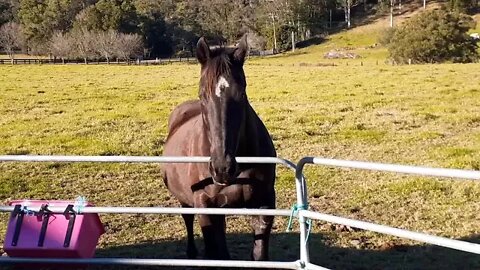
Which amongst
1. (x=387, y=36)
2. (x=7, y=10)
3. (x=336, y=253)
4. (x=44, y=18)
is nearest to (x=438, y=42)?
(x=387, y=36)

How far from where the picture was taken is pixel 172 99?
19.6 meters

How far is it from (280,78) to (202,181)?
864 inches

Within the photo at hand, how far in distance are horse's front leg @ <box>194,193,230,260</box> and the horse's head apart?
0.79 m

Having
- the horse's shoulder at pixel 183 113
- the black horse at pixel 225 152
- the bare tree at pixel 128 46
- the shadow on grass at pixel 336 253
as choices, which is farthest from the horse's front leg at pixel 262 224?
the bare tree at pixel 128 46

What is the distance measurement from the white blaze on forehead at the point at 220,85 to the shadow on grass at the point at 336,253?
266 cm

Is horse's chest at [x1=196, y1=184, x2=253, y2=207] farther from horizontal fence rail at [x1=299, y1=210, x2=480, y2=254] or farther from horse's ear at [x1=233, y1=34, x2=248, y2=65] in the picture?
horse's ear at [x1=233, y1=34, x2=248, y2=65]

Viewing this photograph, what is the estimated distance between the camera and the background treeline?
65.8 m

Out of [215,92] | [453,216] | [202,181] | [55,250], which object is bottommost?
[453,216]

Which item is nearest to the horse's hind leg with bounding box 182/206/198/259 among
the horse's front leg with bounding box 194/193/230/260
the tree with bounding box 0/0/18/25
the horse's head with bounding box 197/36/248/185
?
the horse's front leg with bounding box 194/193/230/260

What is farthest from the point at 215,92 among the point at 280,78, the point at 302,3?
the point at 302,3

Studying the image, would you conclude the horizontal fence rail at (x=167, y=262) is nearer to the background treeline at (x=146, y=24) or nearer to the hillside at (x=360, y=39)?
the hillside at (x=360, y=39)

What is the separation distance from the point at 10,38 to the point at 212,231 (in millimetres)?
76308

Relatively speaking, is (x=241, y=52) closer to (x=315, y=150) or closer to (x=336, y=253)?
(x=336, y=253)

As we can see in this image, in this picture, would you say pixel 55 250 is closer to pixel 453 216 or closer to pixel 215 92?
pixel 215 92
